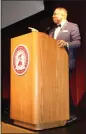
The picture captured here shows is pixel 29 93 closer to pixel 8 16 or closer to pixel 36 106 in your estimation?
pixel 36 106

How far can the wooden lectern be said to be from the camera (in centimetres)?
133

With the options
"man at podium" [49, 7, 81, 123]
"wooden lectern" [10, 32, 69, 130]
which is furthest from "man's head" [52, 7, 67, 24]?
"wooden lectern" [10, 32, 69, 130]

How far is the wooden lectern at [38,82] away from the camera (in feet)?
4.36

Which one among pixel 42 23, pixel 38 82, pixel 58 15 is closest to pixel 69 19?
pixel 42 23

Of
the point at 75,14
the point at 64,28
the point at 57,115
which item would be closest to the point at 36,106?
the point at 57,115

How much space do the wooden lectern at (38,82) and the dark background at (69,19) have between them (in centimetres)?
79

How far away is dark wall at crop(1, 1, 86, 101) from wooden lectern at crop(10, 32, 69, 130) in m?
0.86

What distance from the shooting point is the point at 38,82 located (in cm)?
133

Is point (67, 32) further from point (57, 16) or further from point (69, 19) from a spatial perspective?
point (69, 19)

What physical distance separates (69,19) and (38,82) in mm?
1265

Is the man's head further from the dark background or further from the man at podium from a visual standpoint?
the dark background

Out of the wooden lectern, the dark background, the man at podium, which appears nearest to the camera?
the wooden lectern

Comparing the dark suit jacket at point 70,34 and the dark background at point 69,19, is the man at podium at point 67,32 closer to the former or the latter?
the dark suit jacket at point 70,34

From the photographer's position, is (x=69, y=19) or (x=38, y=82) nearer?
(x=38, y=82)
